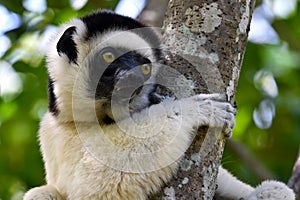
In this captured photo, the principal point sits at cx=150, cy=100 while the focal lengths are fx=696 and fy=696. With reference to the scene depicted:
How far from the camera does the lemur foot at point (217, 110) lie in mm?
4348

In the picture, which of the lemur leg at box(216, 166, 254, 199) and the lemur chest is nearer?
the lemur chest

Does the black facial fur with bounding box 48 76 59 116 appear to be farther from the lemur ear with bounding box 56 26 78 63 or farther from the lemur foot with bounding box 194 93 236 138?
the lemur foot with bounding box 194 93 236 138

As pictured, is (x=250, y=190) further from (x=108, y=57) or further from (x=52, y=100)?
(x=52, y=100)

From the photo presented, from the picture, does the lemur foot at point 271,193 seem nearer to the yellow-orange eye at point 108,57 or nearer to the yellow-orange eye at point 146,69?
the yellow-orange eye at point 146,69

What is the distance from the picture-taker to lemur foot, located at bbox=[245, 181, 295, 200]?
16.6 feet

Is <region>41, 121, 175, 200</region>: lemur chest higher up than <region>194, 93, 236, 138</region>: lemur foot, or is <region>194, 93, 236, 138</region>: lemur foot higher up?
<region>194, 93, 236, 138</region>: lemur foot

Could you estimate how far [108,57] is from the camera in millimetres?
5008

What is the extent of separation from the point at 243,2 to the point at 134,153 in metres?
1.19

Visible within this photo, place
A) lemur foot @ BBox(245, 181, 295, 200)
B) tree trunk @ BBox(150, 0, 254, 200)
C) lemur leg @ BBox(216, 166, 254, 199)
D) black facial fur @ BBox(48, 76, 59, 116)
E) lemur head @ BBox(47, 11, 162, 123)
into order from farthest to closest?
lemur leg @ BBox(216, 166, 254, 199) < lemur foot @ BBox(245, 181, 295, 200) < black facial fur @ BBox(48, 76, 59, 116) < lemur head @ BBox(47, 11, 162, 123) < tree trunk @ BBox(150, 0, 254, 200)

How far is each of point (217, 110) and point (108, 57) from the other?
104 cm

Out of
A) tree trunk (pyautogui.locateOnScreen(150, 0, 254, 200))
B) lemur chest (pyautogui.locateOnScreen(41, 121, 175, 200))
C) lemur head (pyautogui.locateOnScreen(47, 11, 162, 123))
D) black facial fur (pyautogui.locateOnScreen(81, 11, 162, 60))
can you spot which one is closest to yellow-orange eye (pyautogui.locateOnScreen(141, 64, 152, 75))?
lemur head (pyautogui.locateOnScreen(47, 11, 162, 123))

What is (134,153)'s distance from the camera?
4.44m

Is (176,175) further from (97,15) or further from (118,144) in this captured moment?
(97,15)

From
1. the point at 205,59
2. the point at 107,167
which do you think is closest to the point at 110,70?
the point at 107,167
